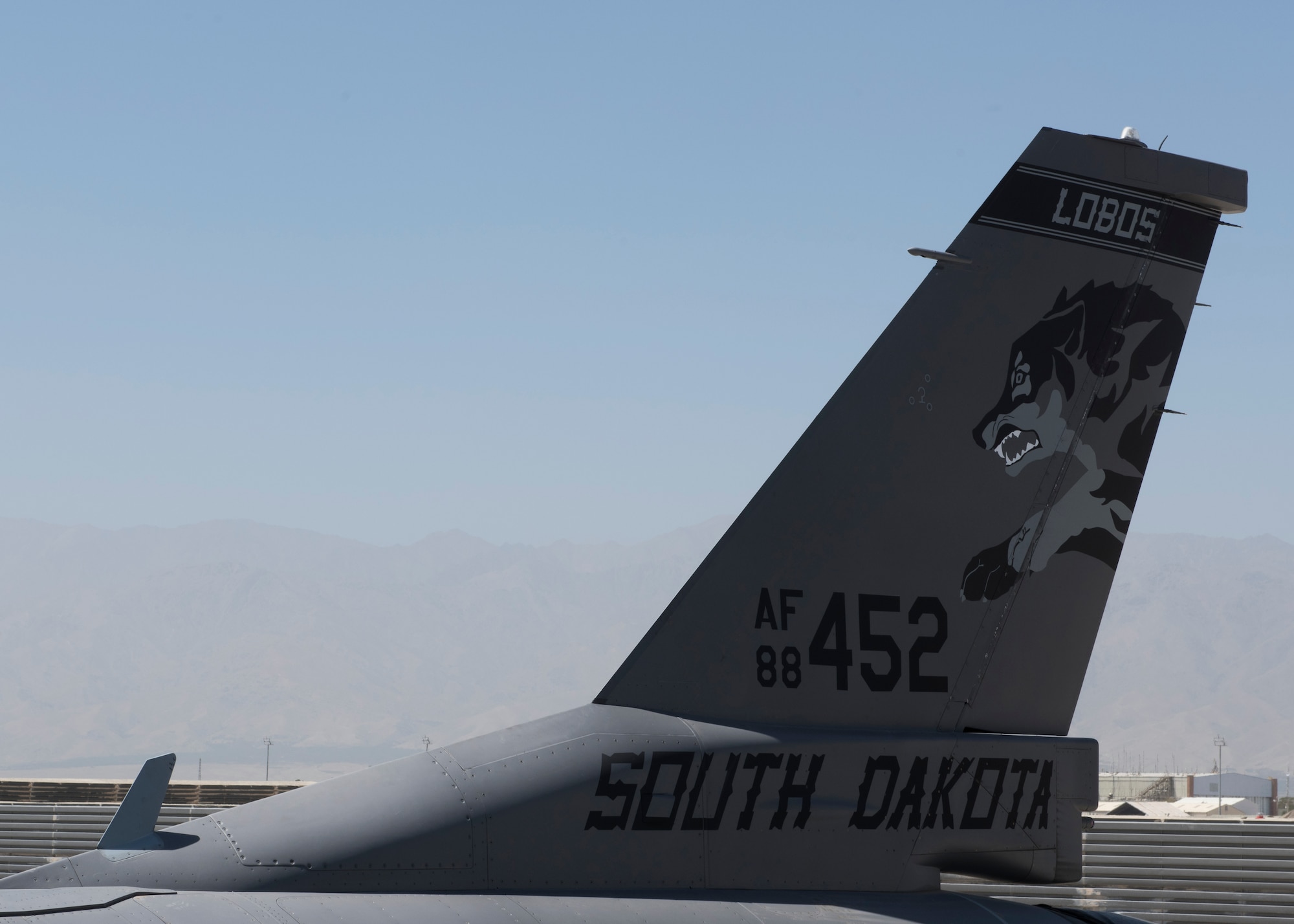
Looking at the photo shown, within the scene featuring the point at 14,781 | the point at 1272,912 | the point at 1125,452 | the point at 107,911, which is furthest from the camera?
the point at 14,781

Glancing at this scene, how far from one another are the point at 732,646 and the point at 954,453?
5.54 ft

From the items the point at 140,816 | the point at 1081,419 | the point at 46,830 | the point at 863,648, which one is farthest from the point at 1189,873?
the point at 46,830

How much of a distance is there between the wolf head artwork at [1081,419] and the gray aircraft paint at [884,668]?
16 mm

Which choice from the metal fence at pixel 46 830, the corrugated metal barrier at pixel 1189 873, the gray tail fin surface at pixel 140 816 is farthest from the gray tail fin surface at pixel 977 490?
the metal fence at pixel 46 830

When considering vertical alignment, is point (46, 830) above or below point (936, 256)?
below

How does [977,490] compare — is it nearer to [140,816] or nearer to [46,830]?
[140,816]

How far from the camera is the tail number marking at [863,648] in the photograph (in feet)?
24.8

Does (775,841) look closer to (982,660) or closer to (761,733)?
(761,733)

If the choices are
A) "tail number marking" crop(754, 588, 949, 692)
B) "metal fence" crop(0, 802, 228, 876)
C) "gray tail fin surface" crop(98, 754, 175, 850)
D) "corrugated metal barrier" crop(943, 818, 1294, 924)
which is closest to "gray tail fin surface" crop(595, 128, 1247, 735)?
"tail number marking" crop(754, 588, 949, 692)

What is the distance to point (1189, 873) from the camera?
17656 millimetres

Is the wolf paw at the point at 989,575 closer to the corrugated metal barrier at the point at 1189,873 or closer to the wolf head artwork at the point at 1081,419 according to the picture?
the wolf head artwork at the point at 1081,419

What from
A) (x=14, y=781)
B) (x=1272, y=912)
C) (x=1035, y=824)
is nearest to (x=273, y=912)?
(x=1035, y=824)

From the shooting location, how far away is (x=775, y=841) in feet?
23.7

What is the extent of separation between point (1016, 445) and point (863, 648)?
1.48 metres
